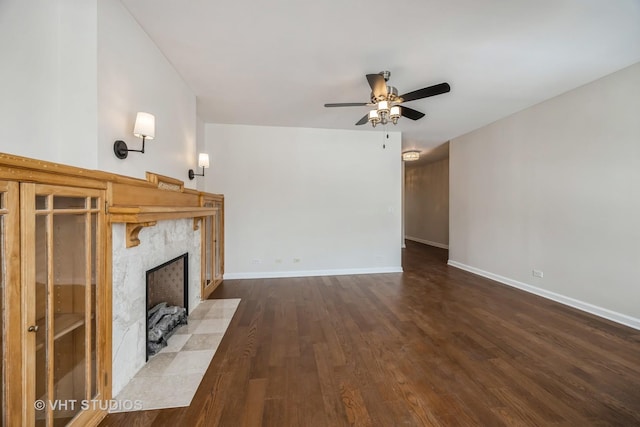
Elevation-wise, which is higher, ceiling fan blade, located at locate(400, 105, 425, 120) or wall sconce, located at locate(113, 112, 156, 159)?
ceiling fan blade, located at locate(400, 105, 425, 120)

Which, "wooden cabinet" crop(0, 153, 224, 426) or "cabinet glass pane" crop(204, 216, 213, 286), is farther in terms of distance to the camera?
"cabinet glass pane" crop(204, 216, 213, 286)

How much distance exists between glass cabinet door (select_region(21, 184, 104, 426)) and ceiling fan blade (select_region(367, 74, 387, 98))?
2426mm

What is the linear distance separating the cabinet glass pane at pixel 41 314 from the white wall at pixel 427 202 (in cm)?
815

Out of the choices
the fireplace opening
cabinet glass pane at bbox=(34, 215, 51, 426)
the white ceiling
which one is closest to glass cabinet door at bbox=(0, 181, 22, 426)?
cabinet glass pane at bbox=(34, 215, 51, 426)

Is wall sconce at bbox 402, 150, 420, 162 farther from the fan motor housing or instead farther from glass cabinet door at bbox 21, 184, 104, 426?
glass cabinet door at bbox 21, 184, 104, 426

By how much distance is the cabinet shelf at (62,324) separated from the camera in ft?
3.82

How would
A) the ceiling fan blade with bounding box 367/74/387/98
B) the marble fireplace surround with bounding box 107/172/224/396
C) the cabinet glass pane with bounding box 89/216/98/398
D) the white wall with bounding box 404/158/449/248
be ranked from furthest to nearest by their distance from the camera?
the white wall with bounding box 404/158/449/248 → the ceiling fan blade with bounding box 367/74/387/98 → the marble fireplace surround with bounding box 107/172/224/396 → the cabinet glass pane with bounding box 89/216/98/398

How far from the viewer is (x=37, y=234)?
1.15 metres

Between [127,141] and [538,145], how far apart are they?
17.0 feet

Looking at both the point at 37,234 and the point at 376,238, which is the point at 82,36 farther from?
the point at 376,238

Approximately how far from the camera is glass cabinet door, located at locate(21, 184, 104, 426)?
110cm

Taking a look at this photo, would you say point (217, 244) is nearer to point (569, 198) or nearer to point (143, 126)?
point (143, 126)

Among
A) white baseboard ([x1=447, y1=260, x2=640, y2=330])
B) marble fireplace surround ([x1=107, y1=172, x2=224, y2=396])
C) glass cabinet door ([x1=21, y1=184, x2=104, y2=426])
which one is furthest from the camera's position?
white baseboard ([x1=447, y1=260, x2=640, y2=330])

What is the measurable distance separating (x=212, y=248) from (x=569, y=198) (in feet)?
17.2
